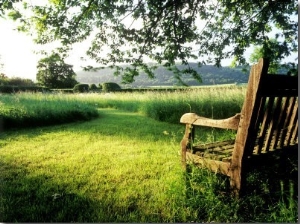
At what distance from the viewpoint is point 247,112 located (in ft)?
6.35

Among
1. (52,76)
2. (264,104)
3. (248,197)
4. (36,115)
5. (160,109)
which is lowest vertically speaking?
(248,197)

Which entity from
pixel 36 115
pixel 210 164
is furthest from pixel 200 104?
pixel 210 164

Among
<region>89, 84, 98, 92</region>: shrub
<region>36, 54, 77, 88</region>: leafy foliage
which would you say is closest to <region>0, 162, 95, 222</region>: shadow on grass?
<region>36, 54, 77, 88</region>: leafy foliage

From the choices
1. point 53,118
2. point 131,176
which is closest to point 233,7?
point 131,176

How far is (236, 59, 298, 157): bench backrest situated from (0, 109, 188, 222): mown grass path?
889 millimetres

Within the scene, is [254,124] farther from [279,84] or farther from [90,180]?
[90,180]

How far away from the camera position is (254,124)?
6.41 ft

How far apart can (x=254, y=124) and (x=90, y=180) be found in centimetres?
201

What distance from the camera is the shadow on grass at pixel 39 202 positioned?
7.10 ft

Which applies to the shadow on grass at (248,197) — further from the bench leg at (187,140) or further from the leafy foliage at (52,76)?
the leafy foliage at (52,76)

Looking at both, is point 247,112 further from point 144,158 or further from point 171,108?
point 171,108

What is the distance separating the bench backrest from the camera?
6.09ft

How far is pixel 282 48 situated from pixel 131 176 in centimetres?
487

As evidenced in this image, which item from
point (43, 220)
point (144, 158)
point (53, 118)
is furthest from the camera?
point (53, 118)
